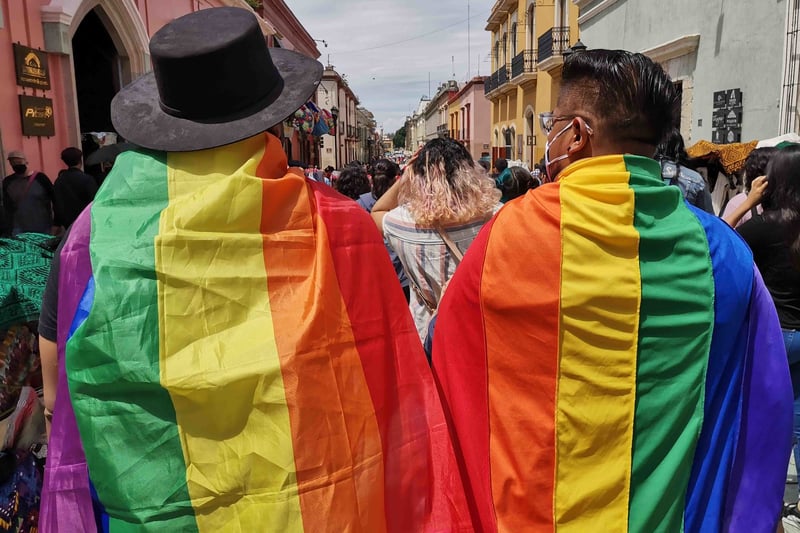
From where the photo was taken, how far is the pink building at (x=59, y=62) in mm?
6488

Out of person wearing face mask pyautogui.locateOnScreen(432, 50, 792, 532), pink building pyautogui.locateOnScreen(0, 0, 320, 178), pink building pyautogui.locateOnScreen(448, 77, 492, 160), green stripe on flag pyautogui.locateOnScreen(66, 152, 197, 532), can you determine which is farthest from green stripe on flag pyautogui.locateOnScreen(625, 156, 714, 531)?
pink building pyautogui.locateOnScreen(448, 77, 492, 160)

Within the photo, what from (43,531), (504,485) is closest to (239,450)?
(43,531)

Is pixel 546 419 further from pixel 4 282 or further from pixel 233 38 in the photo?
pixel 4 282

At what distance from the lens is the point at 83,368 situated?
126 cm

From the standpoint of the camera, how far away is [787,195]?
8.89 ft

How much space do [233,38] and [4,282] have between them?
3.54 feet

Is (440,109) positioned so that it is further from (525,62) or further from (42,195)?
(42,195)

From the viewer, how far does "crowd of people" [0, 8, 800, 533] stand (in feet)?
4.12

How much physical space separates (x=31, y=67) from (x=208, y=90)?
22.1 feet

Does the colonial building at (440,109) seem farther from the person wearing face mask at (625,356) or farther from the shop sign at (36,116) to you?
the person wearing face mask at (625,356)

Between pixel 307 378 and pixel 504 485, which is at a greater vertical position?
pixel 307 378

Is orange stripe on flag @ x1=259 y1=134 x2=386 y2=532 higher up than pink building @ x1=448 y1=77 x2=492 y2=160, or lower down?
lower down

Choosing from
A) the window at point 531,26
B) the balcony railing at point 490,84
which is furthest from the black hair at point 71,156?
the balcony railing at point 490,84

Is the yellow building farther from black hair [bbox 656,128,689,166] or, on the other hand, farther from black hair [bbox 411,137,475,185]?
black hair [bbox 411,137,475,185]
